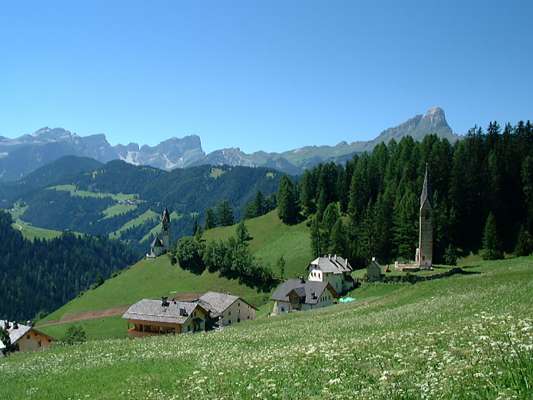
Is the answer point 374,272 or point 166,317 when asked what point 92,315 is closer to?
point 166,317

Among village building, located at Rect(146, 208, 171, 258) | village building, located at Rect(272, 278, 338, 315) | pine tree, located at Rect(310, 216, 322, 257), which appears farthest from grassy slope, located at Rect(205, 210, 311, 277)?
village building, located at Rect(272, 278, 338, 315)

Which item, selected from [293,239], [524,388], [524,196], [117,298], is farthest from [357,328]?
[117,298]

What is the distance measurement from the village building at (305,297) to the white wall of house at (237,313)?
7142 mm

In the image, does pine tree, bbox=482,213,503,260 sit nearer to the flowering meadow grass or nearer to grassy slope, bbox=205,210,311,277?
grassy slope, bbox=205,210,311,277

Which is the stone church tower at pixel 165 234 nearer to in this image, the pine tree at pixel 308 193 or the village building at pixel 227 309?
the pine tree at pixel 308 193

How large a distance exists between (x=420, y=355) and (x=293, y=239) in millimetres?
123668

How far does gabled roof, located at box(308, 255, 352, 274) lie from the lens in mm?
101575

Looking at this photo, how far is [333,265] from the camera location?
4067 inches

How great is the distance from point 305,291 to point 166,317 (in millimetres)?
24067

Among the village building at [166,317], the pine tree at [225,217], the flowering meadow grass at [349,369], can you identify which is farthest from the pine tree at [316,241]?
the flowering meadow grass at [349,369]

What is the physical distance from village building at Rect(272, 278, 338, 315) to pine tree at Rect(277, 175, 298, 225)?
50.6m

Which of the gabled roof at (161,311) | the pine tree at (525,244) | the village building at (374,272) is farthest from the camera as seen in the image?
the village building at (374,272)

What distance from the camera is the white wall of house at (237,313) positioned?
328 ft

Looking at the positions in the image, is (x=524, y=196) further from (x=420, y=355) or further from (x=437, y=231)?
(x=420, y=355)
